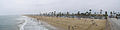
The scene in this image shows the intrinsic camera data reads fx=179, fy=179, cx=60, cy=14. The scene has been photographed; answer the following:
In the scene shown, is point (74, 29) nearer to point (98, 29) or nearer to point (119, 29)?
point (98, 29)

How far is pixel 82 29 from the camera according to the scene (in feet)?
106

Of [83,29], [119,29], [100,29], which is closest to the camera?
[119,29]

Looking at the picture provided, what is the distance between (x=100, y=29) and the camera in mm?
27984

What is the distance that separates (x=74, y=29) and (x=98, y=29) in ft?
19.6

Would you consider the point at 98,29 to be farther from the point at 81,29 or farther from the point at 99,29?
the point at 81,29

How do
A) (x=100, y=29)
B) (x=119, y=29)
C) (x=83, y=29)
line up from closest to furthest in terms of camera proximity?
(x=119, y=29)
(x=100, y=29)
(x=83, y=29)

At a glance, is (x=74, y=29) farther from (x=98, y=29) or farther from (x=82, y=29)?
(x=98, y=29)

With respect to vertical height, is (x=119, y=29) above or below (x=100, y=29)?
above

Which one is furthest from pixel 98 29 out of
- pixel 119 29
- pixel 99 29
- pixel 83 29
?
pixel 119 29

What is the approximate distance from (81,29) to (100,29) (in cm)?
496

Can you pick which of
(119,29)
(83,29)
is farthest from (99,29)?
(119,29)

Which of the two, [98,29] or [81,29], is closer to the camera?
[98,29]

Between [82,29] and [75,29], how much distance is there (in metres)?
1.56

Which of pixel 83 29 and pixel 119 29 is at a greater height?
pixel 119 29
